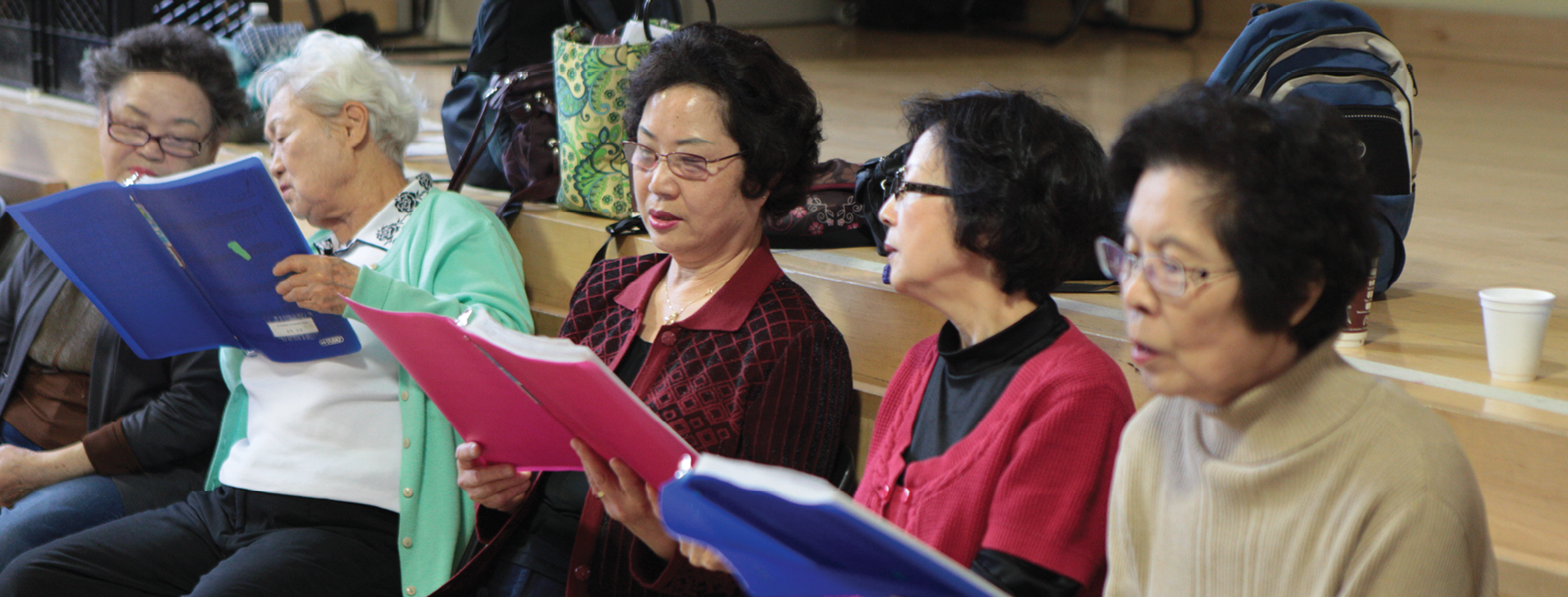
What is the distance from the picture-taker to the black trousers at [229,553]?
1.96 metres

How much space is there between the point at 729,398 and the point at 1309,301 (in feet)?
2.80

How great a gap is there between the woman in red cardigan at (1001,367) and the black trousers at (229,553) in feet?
2.69

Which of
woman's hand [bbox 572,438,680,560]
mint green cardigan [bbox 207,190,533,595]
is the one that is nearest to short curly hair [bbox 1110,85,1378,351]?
woman's hand [bbox 572,438,680,560]

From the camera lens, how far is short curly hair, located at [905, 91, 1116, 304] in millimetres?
1502

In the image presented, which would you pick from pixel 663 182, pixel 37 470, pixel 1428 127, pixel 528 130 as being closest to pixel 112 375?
pixel 37 470

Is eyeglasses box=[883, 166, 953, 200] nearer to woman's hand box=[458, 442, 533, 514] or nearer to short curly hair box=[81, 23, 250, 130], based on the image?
woman's hand box=[458, 442, 533, 514]

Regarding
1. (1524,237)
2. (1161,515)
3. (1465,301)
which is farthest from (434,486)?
(1524,237)

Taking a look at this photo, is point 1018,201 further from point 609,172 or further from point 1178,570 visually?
point 609,172

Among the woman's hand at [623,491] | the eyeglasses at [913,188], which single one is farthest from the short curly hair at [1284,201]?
the woman's hand at [623,491]

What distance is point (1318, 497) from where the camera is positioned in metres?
1.14

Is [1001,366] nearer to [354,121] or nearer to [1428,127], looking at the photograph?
[354,121]

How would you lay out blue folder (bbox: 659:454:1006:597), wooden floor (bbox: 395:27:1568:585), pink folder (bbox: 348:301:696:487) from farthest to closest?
wooden floor (bbox: 395:27:1568:585) < pink folder (bbox: 348:301:696:487) < blue folder (bbox: 659:454:1006:597)

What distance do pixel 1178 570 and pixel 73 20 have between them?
4043 millimetres

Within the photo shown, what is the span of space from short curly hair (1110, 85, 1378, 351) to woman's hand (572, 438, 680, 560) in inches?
28.3
